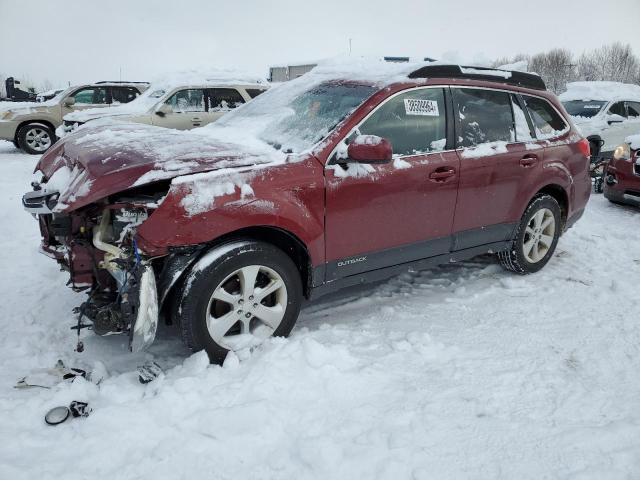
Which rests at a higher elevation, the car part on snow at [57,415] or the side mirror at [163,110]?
the side mirror at [163,110]

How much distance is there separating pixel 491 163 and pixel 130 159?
8.92 ft

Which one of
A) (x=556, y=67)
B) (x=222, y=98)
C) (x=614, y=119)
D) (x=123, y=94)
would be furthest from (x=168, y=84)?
(x=556, y=67)

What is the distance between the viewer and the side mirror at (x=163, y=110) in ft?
29.7

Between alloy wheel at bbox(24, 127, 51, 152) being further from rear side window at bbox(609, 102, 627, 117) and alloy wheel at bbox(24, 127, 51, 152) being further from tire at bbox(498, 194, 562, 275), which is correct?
rear side window at bbox(609, 102, 627, 117)

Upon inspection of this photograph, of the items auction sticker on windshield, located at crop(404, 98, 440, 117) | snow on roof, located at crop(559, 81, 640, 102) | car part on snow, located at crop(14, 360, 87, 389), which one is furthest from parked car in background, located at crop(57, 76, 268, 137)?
snow on roof, located at crop(559, 81, 640, 102)

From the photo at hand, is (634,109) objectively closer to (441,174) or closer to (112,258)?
(441,174)

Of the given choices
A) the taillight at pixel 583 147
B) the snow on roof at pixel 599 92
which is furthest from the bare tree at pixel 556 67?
the taillight at pixel 583 147

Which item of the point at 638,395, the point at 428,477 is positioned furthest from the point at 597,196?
the point at 428,477

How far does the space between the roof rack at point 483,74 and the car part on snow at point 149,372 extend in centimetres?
261

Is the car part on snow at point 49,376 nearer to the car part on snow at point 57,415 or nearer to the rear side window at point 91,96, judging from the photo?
the car part on snow at point 57,415

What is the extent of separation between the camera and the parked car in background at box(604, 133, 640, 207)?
280 inches

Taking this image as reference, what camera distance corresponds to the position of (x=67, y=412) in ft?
8.09

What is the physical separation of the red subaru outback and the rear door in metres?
0.01

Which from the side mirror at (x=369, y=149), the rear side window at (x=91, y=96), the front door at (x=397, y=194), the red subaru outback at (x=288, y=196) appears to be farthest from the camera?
the rear side window at (x=91, y=96)
